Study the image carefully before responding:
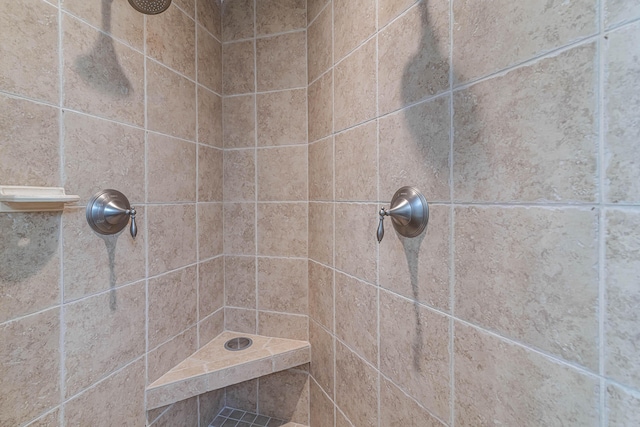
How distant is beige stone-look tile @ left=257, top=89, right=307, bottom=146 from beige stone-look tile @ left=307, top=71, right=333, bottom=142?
5 cm

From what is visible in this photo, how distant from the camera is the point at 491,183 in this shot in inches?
20.2

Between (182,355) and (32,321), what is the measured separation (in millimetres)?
590

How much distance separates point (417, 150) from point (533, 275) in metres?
0.36

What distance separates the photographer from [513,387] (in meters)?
0.48

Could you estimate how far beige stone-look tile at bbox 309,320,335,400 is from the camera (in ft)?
3.67

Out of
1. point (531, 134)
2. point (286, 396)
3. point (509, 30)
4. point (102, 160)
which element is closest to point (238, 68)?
point (102, 160)

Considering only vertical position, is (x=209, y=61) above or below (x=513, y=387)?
above

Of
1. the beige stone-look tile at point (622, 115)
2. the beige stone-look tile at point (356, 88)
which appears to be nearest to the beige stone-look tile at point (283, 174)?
the beige stone-look tile at point (356, 88)

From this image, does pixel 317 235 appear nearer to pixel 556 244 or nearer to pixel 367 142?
pixel 367 142

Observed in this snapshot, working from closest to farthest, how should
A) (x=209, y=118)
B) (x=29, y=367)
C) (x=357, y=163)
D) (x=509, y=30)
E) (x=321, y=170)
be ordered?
(x=509, y=30) → (x=29, y=367) → (x=357, y=163) → (x=321, y=170) → (x=209, y=118)

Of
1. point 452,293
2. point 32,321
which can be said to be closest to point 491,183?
point 452,293

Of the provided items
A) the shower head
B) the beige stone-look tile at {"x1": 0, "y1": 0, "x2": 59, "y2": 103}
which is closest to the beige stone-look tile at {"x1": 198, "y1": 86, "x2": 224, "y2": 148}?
the shower head

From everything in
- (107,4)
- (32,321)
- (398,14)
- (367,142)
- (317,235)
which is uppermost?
(107,4)

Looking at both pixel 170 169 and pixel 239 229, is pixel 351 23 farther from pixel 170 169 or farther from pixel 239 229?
pixel 239 229
